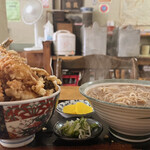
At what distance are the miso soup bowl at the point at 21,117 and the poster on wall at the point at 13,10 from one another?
3.80 metres

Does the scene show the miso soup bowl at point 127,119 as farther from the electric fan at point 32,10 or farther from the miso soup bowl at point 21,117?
the electric fan at point 32,10

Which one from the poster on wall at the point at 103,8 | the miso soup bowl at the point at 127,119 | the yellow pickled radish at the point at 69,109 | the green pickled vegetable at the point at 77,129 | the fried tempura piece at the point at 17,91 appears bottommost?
the yellow pickled radish at the point at 69,109

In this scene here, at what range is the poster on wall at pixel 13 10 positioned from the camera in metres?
3.72

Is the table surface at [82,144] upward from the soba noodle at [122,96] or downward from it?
downward

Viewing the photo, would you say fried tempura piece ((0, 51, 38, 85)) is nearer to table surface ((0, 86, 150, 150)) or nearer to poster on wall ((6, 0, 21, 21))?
table surface ((0, 86, 150, 150))

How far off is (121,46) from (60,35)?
3.71ft

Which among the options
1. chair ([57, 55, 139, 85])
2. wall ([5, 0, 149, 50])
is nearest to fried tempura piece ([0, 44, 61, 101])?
chair ([57, 55, 139, 85])

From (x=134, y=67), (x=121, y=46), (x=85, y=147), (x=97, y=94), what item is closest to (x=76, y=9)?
(x=121, y=46)

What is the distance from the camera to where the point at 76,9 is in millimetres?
3650

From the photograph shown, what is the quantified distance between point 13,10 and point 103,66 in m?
3.12

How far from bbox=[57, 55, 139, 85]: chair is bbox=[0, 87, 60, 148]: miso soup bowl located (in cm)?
112

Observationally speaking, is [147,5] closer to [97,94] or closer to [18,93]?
[97,94]

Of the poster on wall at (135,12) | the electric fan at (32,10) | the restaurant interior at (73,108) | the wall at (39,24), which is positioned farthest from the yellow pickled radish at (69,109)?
the poster on wall at (135,12)

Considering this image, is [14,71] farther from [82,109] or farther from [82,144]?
[82,109]
